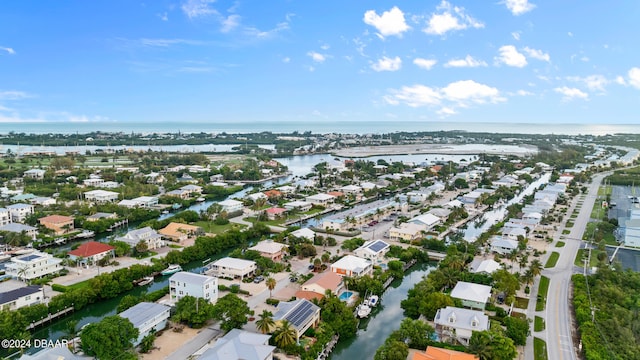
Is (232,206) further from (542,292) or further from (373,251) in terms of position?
(542,292)

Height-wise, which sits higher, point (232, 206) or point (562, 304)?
point (232, 206)

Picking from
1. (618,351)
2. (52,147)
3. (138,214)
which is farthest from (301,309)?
(52,147)

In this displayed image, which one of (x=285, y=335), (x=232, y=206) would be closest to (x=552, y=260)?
(x=285, y=335)

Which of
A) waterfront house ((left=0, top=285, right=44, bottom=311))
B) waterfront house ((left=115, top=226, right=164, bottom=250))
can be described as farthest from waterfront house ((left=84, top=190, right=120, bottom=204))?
waterfront house ((left=0, top=285, right=44, bottom=311))

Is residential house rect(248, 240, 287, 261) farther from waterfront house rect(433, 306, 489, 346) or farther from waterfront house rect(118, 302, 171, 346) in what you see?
waterfront house rect(433, 306, 489, 346)

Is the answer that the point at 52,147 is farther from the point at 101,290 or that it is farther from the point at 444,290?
the point at 444,290

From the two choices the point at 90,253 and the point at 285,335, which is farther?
the point at 90,253
